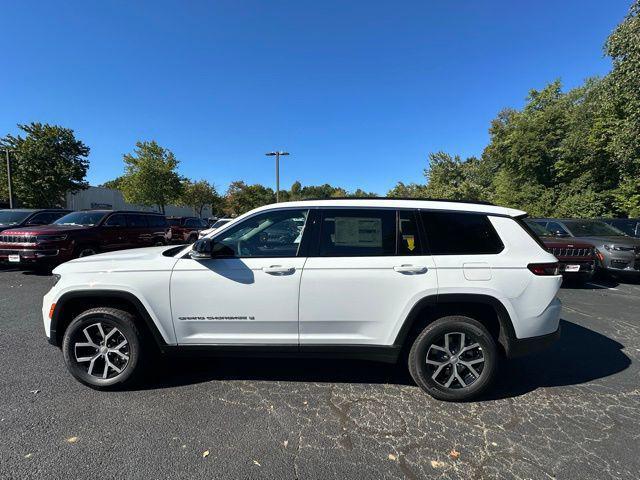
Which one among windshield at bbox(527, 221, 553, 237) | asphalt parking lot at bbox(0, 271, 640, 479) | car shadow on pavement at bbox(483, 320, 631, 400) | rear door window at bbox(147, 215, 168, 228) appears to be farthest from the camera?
rear door window at bbox(147, 215, 168, 228)

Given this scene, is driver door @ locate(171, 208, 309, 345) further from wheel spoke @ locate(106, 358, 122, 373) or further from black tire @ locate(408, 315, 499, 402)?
black tire @ locate(408, 315, 499, 402)

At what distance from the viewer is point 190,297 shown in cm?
307

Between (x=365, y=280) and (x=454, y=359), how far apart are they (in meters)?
1.08

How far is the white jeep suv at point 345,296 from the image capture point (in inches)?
118

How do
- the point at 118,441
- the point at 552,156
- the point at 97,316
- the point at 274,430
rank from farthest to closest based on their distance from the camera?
the point at 552,156
the point at 97,316
the point at 274,430
the point at 118,441

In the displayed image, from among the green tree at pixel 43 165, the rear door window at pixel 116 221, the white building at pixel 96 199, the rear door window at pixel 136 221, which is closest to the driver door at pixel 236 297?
the rear door window at pixel 116 221

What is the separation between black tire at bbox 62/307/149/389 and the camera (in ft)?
10.2

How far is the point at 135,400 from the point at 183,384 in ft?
1.39

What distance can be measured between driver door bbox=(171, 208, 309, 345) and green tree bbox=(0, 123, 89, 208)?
28544 mm

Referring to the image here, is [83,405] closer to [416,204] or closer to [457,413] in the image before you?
[457,413]

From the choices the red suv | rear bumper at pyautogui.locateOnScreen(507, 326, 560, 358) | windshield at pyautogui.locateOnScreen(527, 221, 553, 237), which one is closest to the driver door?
rear bumper at pyautogui.locateOnScreen(507, 326, 560, 358)

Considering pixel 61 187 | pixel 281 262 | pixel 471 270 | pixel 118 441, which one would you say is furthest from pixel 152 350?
pixel 61 187

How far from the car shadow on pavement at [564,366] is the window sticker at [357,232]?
1.80 meters

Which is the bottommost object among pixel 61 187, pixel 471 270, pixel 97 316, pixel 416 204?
pixel 97 316
